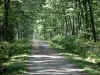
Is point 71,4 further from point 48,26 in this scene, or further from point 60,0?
point 48,26

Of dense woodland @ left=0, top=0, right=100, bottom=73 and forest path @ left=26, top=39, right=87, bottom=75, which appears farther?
dense woodland @ left=0, top=0, right=100, bottom=73

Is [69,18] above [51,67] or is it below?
above

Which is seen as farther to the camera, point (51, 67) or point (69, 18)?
point (69, 18)

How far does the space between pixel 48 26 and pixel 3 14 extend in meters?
37.1

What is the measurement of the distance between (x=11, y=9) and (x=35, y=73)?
32519mm

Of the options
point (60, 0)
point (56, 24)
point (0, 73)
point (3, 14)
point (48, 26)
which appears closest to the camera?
point (0, 73)

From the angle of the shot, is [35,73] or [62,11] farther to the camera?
[62,11]

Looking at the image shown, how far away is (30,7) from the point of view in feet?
196

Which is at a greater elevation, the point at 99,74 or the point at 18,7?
the point at 18,7

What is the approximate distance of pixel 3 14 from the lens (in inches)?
1670

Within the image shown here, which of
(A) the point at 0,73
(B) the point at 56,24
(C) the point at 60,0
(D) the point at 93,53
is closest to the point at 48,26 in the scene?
(B) the point at 56,24

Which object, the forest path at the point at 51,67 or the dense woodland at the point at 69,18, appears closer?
the forest path at the point at 51,67

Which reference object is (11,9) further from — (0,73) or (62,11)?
(0,73)

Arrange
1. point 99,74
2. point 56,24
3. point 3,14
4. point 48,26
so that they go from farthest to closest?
point 48,26 → point 56,24 → point 3,14 → point 99,74
